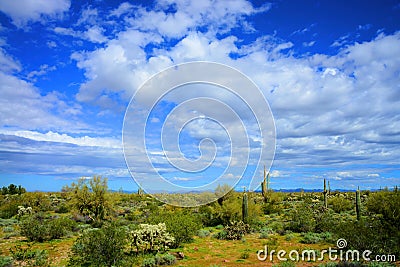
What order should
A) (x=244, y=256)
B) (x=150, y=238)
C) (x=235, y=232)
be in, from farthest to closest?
(x=235, y=232), (x=150, y=238), (x=244, y=256)

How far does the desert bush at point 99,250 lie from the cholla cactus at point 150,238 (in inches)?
89.9

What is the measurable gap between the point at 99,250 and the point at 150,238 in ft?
11.3

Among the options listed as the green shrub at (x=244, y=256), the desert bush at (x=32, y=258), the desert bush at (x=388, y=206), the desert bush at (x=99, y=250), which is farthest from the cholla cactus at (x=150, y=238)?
the desert bush at (x=388, y=206)

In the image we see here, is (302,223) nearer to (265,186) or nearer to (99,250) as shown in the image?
(99,250)

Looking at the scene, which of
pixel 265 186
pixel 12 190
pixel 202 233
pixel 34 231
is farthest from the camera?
pixel 12 190

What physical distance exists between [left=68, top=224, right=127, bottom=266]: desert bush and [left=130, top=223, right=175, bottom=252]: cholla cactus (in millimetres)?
2283

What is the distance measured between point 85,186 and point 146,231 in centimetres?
1097

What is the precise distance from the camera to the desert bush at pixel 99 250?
1200cm

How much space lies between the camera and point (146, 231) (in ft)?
49.1

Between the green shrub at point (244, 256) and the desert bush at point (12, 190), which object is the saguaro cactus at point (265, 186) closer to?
the green shrub at point (244, 256)

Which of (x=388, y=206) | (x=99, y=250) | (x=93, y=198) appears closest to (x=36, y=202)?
(x=93, y=198)

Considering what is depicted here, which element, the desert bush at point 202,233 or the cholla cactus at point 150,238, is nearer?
the cholla cactus at point 150,238

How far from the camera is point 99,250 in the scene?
12094 mm

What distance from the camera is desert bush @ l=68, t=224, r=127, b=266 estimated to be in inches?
472
